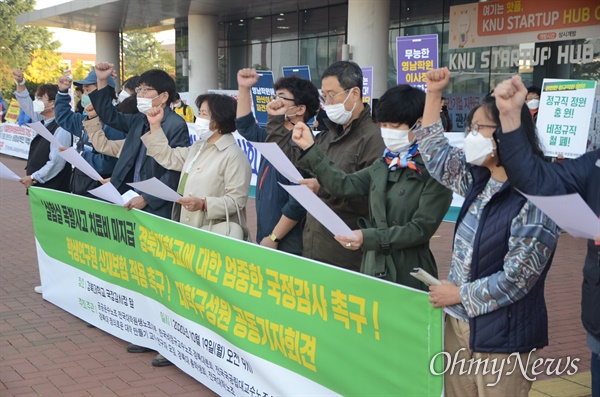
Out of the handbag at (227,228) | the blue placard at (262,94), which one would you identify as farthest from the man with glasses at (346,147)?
the blue placard at (262,94)

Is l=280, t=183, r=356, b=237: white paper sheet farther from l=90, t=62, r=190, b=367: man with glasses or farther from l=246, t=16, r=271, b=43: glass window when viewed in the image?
l=246, t=16, r=271, b=43: glass window

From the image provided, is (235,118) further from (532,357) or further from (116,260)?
(532,357)

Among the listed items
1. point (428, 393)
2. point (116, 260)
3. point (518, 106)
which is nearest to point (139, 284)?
point (116, 260)

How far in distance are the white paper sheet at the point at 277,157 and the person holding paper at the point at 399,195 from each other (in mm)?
73

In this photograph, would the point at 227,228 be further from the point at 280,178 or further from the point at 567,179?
the point at 567,179

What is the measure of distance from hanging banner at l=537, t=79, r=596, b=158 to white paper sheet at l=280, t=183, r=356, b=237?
733 centimetres

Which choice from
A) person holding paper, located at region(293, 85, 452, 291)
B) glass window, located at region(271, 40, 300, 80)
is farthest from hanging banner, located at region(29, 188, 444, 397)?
glass window, located at region(271, 40, 300, 80)

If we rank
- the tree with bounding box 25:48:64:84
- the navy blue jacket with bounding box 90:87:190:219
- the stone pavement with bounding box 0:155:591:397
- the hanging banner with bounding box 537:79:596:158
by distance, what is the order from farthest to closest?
1. the tree with bounding box 25:48:64:84
2. the hanging banner with bounding box 537:79:596:158
3. the navy blue jacket with bounding box 90:87:190:219
4. the stone pavement with bounding box 0:155:591:397

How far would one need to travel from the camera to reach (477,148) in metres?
3.06

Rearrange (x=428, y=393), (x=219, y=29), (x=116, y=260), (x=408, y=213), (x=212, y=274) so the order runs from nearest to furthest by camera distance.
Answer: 1. (x=428, y=393)
2. (x=408, y=213)
3. (x=212, y=274)
4. (x=116, y=260)
5. (x=219, y=29)

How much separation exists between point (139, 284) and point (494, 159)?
321 centimetres

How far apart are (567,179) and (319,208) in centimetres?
104

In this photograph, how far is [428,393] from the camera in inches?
121

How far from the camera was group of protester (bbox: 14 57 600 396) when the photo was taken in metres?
2.96
